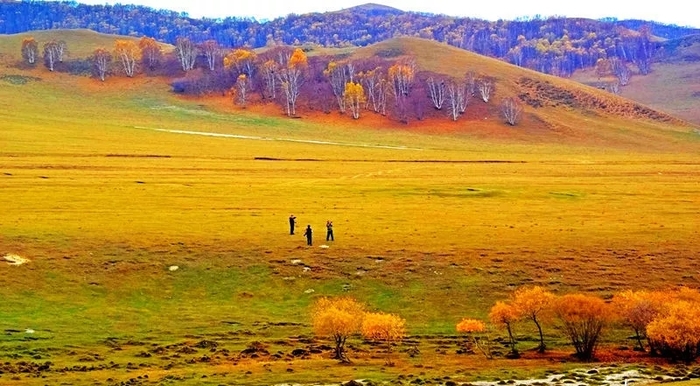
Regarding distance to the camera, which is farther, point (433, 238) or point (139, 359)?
point (433, 238)

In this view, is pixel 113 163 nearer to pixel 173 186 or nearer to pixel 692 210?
pixel 173 186

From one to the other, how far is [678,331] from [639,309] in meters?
3.84

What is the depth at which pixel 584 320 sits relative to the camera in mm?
48781

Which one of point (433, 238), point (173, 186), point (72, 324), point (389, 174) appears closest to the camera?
point (72, 324)

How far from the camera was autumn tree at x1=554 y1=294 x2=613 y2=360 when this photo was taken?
157 ft

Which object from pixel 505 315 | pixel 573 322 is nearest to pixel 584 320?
pixel 573 322

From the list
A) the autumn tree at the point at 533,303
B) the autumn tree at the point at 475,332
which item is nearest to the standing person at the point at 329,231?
the autumn tree at the point at 475,332

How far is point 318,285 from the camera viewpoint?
196ft

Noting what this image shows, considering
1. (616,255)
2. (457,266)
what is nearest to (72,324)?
(457,266)

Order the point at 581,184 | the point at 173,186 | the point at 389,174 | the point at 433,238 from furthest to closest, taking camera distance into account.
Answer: the point at 389,174
the point at 581,184
the point at 173,186
the point at 433,238

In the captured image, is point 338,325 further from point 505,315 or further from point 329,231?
point 329,231

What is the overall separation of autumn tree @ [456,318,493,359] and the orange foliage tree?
8.93 metres

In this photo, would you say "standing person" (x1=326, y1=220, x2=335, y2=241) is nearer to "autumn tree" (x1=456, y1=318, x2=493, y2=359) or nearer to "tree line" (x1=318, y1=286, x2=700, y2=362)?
"tree line" (x1=318, y1=286, x2=700, y2=362)

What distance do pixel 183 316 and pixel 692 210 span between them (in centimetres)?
5348
